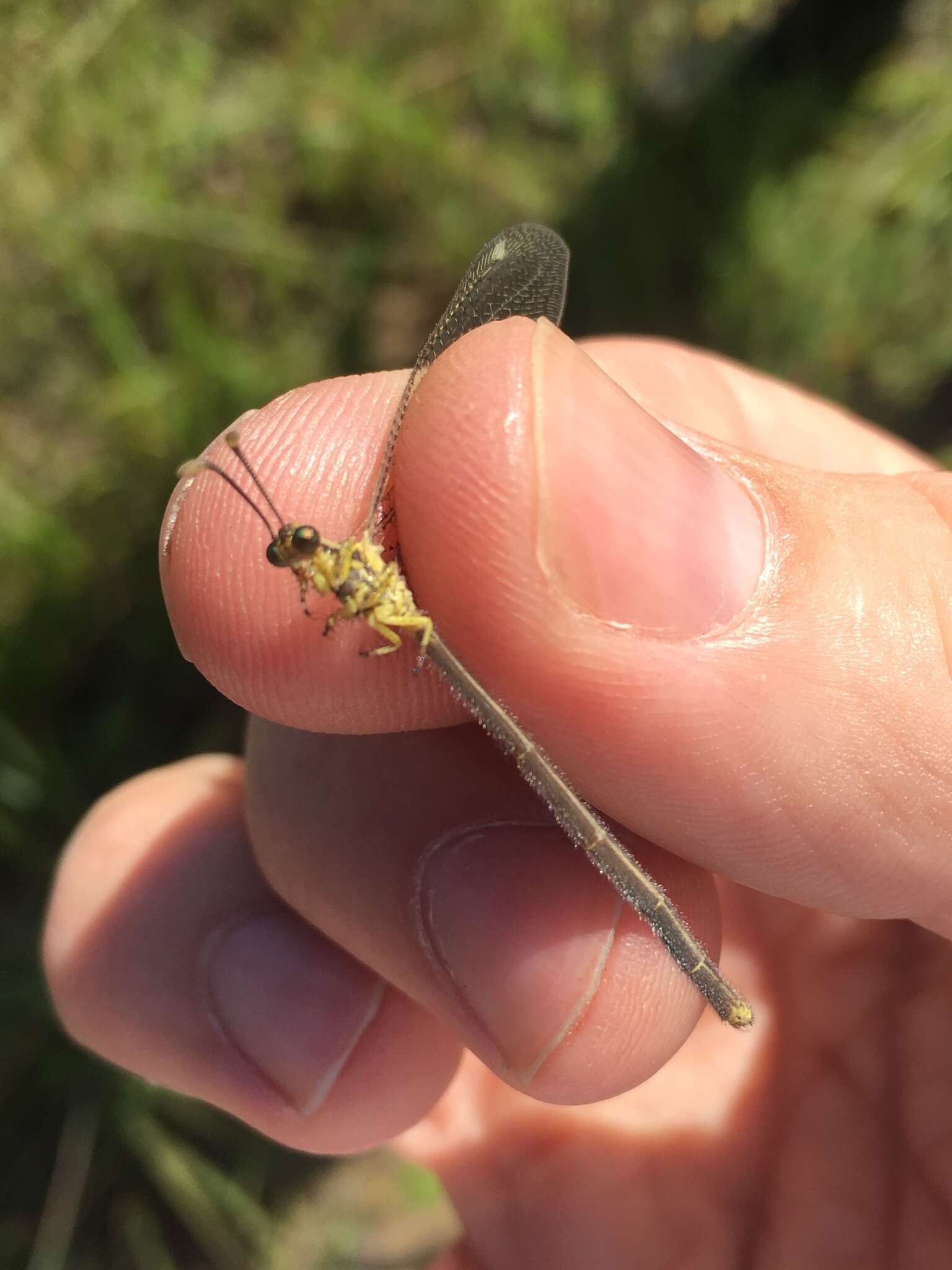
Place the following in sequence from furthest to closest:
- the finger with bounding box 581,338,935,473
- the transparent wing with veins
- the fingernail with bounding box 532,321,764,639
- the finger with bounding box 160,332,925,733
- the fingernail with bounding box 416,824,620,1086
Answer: the finger with bounding box 581,338,935,473 → the fingernail with bounding box 416,824,620,1086 → the transparent wing with veins → the finger with bounding box 160,332,925,733 → the fingernail with bounding box 532,321,764,639

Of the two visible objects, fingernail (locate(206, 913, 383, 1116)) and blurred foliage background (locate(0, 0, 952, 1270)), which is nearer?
fingernail (locate(206, 913, 383, 1116))

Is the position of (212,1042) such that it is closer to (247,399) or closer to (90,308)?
(247,399)

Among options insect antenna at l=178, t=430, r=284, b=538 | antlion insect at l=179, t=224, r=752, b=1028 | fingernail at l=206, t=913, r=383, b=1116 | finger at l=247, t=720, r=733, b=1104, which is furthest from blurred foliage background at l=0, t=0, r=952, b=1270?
insect antenna at l=178, t=430, r=284, b=538

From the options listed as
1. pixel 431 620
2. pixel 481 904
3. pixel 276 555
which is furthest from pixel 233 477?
pixel 481 904

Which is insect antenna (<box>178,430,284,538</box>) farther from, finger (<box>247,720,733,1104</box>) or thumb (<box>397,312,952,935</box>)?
finger (<box>247,720,733,1104</box>)

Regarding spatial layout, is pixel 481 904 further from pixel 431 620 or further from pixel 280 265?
pixel 280 265

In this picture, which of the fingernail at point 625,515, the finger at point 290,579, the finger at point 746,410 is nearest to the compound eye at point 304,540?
the finger at point 290,579

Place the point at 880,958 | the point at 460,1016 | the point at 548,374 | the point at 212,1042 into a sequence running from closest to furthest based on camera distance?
the point at 548,374
the point at 460,1016
the point at 212,1042
the point at 880,958

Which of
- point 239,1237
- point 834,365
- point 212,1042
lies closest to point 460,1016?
point 212,1042
